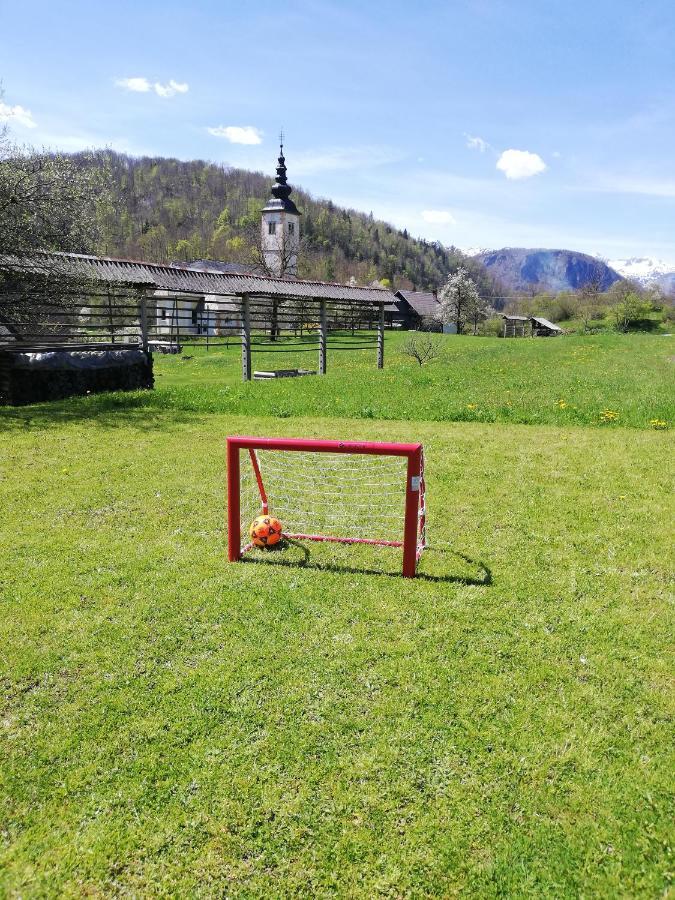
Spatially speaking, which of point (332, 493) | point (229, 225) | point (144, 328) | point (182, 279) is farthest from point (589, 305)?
point (332, 493)

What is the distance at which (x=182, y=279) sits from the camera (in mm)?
18516

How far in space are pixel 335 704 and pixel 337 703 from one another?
0.05 feet

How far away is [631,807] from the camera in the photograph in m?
2.63

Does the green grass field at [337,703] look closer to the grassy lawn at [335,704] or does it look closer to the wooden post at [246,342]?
the grassy lawn at [335,704]

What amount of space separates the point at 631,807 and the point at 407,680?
49.6 inches

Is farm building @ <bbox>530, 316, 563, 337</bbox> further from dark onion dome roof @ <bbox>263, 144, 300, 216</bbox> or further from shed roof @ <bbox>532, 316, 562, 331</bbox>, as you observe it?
dark onion dome roof @ <bbox>263, 144, 300, 216</bbox>

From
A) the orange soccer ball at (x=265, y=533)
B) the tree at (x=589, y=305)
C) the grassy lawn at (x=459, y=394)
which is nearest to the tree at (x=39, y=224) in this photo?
the grassy lawn at (x=459, y=394)

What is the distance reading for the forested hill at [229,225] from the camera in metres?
109

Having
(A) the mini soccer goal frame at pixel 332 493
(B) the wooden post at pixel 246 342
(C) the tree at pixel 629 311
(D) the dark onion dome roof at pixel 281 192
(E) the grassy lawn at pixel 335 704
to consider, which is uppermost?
(D) the dark onion dome roof at pixel 281 192

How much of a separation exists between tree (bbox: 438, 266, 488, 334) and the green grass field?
7015cm

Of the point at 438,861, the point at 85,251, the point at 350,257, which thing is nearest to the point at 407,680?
the point at 438,861

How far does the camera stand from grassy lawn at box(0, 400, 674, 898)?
2.40m

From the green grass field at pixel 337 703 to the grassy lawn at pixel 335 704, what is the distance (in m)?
0.01

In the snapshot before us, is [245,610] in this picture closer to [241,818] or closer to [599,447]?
[241,818]
